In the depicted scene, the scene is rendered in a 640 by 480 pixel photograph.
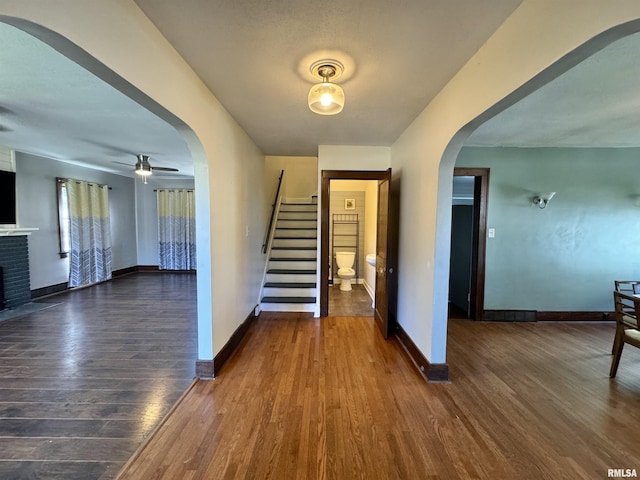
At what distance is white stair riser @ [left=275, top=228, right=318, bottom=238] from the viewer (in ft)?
17.4

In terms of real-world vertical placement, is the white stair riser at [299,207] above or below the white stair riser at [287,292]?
above

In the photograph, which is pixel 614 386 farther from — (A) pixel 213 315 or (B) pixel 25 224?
(B) pixel 25 224

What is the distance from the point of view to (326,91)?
175 cm

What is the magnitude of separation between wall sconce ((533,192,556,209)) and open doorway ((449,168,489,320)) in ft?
2.21

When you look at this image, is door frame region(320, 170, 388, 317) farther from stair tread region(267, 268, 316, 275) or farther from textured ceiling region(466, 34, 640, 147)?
textured ceiling region(466, 34, 640, 147)

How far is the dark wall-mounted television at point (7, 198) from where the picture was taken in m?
4.16

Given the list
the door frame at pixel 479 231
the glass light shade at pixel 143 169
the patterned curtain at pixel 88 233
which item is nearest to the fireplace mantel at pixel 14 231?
the patterned curtain at pixel 88 233

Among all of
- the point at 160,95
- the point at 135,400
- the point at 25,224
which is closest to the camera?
the point at 160,95

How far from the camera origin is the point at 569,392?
2203mm

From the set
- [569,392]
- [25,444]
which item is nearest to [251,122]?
[25,444]

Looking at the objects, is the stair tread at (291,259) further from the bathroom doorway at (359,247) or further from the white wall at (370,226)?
the white wall at (370,226)

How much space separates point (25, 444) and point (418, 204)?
3381 mm

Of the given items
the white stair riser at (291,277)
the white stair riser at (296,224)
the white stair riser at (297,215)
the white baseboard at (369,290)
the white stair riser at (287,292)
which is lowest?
the white baseboard at (369,290)

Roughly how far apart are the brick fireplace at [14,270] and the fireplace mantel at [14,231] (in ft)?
0.22
